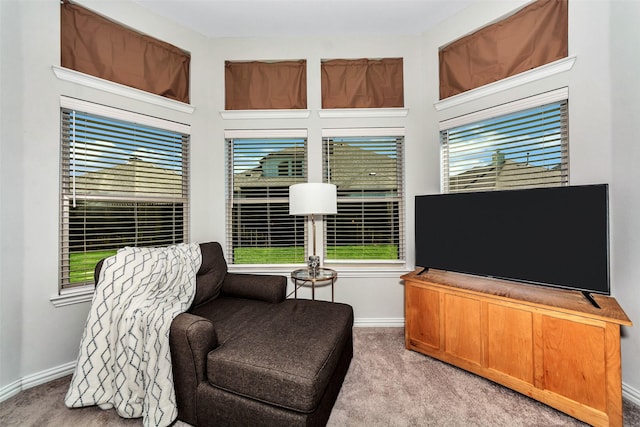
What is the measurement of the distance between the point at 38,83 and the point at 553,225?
3.75m

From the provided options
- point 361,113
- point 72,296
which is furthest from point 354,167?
point 72,296

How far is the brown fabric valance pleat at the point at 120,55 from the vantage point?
2000 mm

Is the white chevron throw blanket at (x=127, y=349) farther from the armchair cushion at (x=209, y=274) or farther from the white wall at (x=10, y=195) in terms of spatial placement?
the white wall at (x=10, y=195)

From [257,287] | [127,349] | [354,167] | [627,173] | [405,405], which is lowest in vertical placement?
[405,405]

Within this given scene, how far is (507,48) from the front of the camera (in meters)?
2.19

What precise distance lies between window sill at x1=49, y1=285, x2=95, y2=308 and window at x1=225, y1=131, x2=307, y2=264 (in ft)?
3.91

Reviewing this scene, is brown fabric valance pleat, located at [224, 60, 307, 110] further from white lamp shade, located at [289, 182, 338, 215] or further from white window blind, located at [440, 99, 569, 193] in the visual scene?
white window blind, located at [440, 99, 569, 193]

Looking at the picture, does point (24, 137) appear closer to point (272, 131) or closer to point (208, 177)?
point (208, 177)

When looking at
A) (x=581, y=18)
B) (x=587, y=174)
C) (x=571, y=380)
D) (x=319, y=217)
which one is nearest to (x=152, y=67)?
(x=319, y=217)

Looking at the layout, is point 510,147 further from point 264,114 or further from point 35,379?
point 35,379

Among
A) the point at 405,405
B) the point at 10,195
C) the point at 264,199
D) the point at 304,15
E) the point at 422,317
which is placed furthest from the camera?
the point at 264,199

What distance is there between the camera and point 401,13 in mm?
2447

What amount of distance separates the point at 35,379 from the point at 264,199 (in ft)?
7.19

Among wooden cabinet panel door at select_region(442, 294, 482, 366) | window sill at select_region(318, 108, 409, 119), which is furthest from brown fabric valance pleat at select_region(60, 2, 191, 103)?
wooden cabinet panel door at select_region(442, 294, 482, 366)
